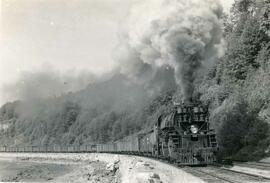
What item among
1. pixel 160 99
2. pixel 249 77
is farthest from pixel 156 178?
pixel 160 99

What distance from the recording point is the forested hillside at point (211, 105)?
33.4 meters

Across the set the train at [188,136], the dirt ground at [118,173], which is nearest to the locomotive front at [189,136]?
the train at [188,136]

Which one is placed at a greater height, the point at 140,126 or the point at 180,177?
the point at 140,126

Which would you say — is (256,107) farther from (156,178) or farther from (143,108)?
Result: (143,108)

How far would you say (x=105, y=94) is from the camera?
9081 centimetres

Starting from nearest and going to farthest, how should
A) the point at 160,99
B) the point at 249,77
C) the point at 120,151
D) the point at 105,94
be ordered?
the point at 249,77
the point at 120,151
the point at 160,99
the point at 105,94

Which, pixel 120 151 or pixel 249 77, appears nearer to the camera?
pixel 249 77

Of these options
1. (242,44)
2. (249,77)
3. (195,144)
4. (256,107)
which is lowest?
(195,144)

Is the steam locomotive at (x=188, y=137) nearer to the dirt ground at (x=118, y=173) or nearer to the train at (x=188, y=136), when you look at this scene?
the train at (x=188, y=136)

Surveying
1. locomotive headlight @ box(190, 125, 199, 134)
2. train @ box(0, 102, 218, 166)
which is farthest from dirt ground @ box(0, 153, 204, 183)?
locomotive headlight @ box(190, 125, 199, 134)

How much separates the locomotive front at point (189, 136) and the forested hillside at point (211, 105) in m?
4.85

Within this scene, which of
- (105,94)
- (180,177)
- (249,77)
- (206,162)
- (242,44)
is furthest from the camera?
(105,94)

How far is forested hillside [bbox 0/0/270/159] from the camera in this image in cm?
3338

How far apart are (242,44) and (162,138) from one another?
73.3 ft
